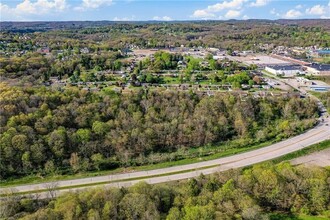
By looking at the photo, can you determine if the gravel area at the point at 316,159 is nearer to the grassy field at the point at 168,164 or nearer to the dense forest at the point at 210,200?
the grassy field at the point at 168,164

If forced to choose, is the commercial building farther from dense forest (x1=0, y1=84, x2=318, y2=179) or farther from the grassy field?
the grassy field

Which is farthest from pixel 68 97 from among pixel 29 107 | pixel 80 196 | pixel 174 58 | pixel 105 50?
pixel 105 50

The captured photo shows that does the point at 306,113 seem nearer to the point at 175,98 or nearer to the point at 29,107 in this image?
the point at 175,98

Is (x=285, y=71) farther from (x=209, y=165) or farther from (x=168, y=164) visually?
(x=168, y=164)

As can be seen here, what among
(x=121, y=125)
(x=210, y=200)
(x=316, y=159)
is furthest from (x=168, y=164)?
(x=316, y=159)

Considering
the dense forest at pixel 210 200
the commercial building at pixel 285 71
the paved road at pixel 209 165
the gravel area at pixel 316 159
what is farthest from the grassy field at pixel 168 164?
the commercial building at pixel 285 71
